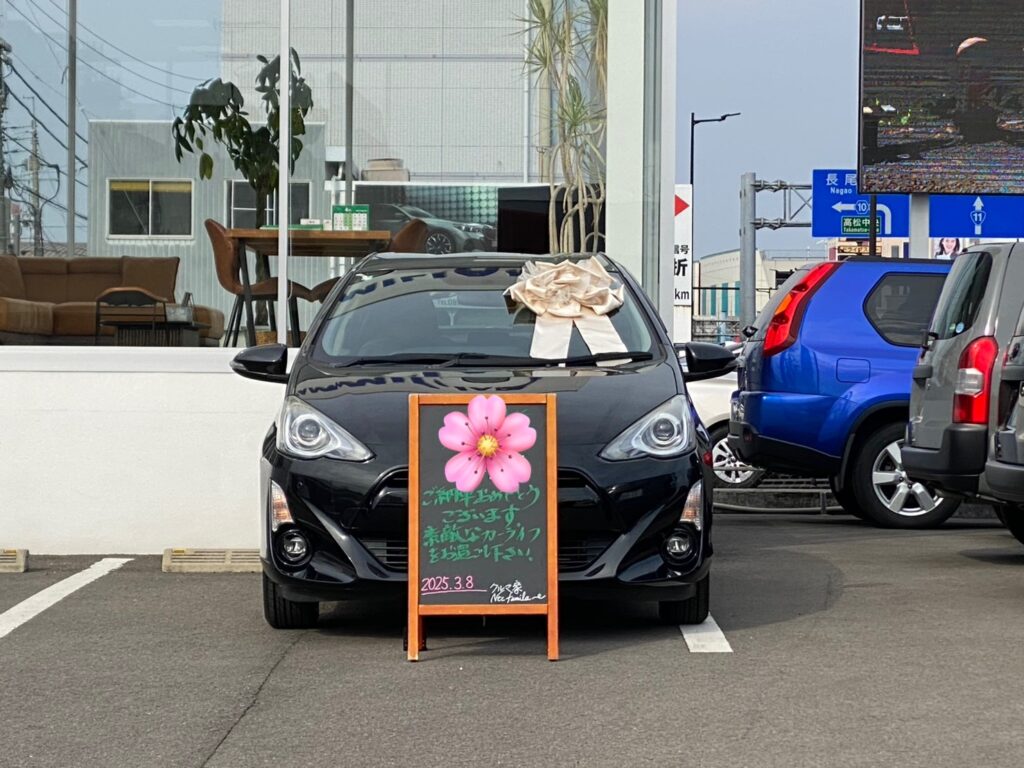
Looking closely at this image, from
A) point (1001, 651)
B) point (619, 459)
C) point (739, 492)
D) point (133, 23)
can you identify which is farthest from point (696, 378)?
point (739, 492)

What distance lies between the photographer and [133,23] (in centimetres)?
1100

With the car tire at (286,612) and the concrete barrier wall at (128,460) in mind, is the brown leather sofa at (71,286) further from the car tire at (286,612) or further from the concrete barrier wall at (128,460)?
the car tire at (286,612)

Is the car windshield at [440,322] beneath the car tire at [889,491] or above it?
above

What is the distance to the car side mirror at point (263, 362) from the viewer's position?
8.15 m

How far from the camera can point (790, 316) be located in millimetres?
12109

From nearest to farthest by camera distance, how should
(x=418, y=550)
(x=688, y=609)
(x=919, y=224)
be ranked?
(x=418, y=550) → (x=688, y=609) → (x=919, y=224)

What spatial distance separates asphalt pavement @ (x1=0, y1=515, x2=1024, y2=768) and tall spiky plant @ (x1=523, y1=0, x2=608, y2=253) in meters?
3.13

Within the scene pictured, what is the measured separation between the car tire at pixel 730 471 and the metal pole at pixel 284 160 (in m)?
4.32

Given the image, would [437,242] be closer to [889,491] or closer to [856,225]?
[889,491]

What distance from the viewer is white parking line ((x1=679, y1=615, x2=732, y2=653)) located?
276 inches

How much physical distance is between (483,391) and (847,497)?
5810 mm

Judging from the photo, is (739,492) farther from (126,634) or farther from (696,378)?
(126,634)

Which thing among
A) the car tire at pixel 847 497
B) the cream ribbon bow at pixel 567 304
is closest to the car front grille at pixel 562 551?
the cream ribbon bow at pixel 567 304

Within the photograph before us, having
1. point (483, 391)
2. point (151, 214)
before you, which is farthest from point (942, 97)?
point (483, 391)
